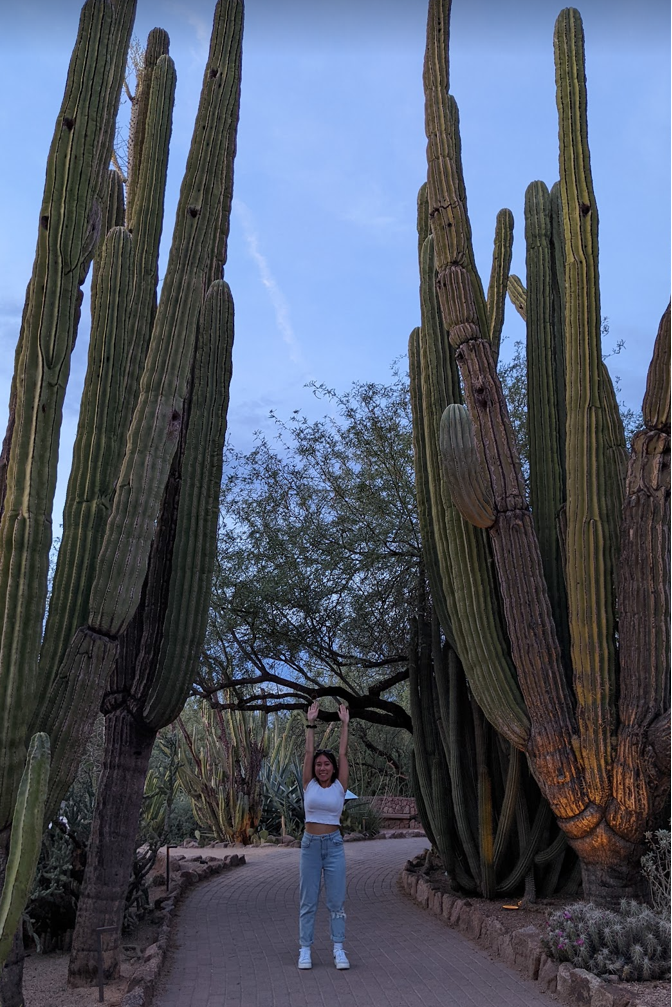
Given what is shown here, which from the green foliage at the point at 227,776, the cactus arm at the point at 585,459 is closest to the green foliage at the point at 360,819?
the green foliage at the point at 227,776

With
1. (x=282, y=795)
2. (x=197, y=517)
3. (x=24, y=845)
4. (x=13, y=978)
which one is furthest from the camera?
(x=282, y=795)

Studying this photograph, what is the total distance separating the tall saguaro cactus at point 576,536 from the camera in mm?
5859

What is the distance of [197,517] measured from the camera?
22.1ft

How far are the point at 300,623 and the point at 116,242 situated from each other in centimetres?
554

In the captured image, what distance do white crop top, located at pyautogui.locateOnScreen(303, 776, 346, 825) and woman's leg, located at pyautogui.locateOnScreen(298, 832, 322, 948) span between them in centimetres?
13

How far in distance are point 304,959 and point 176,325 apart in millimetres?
4350

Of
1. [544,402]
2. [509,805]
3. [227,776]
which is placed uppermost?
[544,402]

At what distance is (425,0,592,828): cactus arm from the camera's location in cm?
622

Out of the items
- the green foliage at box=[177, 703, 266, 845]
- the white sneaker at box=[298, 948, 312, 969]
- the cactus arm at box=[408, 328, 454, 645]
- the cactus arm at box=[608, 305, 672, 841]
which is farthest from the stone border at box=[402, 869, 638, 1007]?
the green foliage at box=[177, 703, 266, 845]

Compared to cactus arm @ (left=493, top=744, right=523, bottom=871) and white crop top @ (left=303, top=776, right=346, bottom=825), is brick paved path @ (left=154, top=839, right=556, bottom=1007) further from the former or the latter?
white crop top @ (left=303, top=776, right=346, bottom=825)

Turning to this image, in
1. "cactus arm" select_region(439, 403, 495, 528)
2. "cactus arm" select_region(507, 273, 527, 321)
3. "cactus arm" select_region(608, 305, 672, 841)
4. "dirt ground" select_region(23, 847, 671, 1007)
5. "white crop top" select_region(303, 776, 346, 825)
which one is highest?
"cactus arm" select_region(507, 273, 527, 321)

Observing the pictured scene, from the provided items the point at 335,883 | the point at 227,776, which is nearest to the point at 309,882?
the point at 335,883

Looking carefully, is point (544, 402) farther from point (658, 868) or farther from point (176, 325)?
point (658, 868)

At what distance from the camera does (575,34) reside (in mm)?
7230
